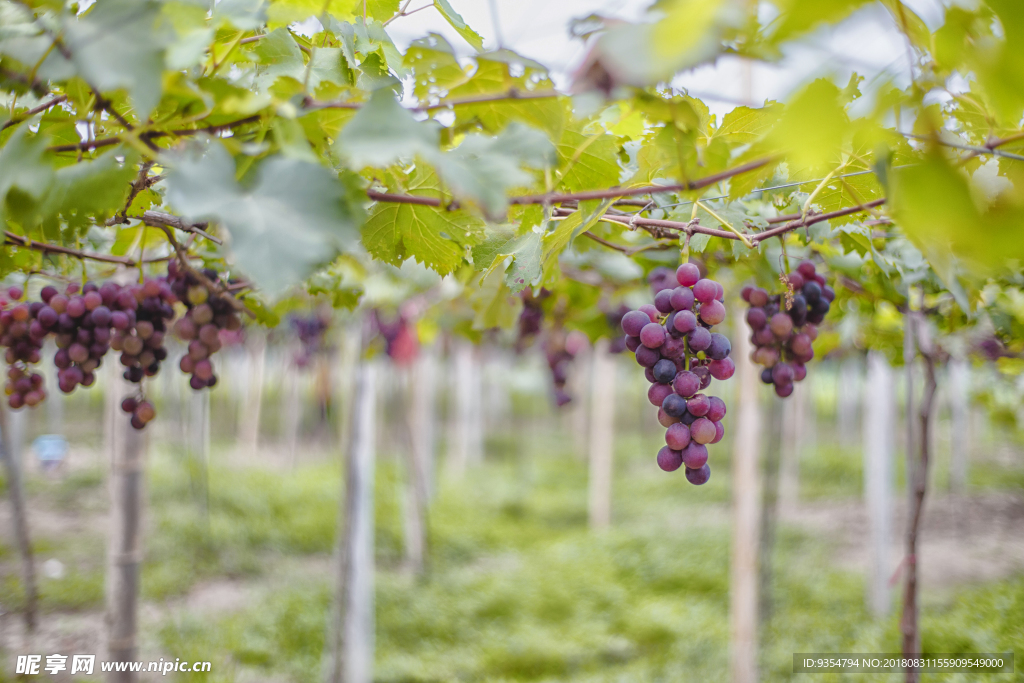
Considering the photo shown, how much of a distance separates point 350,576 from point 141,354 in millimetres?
2951

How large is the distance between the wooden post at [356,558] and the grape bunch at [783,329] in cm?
306

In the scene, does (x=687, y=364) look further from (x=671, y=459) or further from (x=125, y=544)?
(x=125, y=544)

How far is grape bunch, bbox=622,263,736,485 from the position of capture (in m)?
0.99

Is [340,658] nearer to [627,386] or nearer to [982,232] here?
[982,232]

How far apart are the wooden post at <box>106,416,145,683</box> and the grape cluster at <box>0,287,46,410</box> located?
2.52 ft

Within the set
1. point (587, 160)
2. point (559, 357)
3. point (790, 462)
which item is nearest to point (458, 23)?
point (587, 160)

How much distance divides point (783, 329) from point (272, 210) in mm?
1051

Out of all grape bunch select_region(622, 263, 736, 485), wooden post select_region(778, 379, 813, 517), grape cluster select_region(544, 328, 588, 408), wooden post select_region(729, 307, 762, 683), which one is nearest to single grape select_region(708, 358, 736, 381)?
grape bunch select_region(622, 263, 736, 485)

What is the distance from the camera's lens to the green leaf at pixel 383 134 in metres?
0.56

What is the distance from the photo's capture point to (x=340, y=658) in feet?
12.3

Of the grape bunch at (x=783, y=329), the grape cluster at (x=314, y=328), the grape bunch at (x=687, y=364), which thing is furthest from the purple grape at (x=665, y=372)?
the grape cluster at (x=314, y=328)

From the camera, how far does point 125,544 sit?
2.18 m

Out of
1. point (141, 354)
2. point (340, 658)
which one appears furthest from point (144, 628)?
point (141, 354)

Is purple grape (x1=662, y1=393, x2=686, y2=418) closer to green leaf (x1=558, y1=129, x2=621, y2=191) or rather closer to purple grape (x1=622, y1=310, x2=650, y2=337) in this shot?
purple grape (x1=622, y1=310, x2=650, y2=337)
